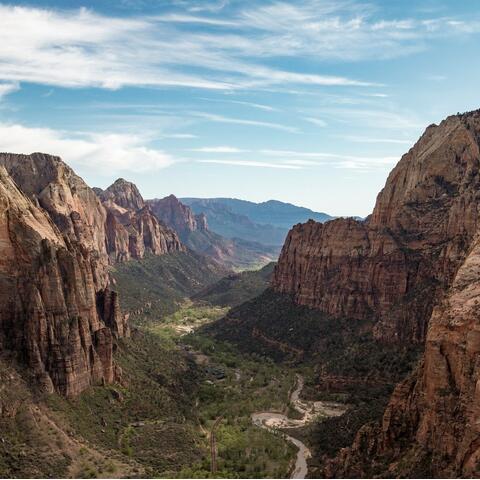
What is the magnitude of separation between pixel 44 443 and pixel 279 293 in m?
122

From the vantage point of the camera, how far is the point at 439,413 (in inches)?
2591

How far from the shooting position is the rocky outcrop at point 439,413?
61.6 meters

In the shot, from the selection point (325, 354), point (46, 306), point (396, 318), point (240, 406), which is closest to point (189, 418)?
point (240, 406)

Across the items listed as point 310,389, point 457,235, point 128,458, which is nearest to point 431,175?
point 457,235

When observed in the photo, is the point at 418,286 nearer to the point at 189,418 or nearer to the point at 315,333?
the point at 315,333

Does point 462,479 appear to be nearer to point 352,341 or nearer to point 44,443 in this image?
point 44,443

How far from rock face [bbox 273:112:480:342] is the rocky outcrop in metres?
48.8

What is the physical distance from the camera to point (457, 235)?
12850cm

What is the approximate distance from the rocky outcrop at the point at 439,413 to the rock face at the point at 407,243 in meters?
48.8

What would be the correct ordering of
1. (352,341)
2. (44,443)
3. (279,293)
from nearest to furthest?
1. (44,443)
2. (352,341)
3. (279,293)

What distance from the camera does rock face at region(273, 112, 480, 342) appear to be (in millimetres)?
127938

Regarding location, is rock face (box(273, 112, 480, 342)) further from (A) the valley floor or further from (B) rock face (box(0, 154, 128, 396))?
(B) rock face (box(0, 154, 128, 396))

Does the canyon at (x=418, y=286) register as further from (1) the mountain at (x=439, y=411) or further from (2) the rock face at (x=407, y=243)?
(2) the rock face at (x=407, y=243)

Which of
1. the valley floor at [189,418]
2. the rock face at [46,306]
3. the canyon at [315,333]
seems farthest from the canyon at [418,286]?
the rock face at [46,306]
